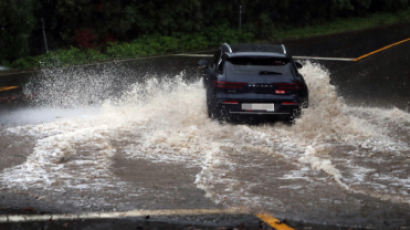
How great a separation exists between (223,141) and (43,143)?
3.14 m

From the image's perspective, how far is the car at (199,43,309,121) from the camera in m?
10.2

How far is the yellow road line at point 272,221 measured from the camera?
587 centimetres

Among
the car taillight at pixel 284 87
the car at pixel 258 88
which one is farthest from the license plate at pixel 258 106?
the car taillight at pixel 284 87

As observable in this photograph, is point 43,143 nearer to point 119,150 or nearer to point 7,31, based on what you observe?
point 119,150

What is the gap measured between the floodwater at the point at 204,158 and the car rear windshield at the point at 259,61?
1.09 meters

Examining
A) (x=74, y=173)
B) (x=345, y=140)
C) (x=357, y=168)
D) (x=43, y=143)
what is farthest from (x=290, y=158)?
(x=43, y=143)

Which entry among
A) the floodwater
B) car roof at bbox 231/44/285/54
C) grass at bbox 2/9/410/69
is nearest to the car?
car roof at bbox 231/44/285/54

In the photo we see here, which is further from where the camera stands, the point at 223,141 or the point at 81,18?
the point at 81,18

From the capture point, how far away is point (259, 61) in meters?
10.4

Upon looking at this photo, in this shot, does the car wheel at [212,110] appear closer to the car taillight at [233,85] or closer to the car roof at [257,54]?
the car taillight at [233,85]

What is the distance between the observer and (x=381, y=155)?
29.5ft

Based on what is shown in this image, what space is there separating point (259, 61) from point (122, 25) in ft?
44.3

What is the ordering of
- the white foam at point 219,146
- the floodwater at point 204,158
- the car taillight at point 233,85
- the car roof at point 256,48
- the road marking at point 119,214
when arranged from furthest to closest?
the car roof at point 256,48 < the car taillight at point 233,85 < the white foam at point 219,146 < the floodwater at point 204,158 < the road marking at point 119,214

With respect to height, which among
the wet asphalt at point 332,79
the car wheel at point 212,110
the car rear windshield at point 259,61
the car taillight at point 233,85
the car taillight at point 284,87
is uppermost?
the car rear windshield at point 259,61
